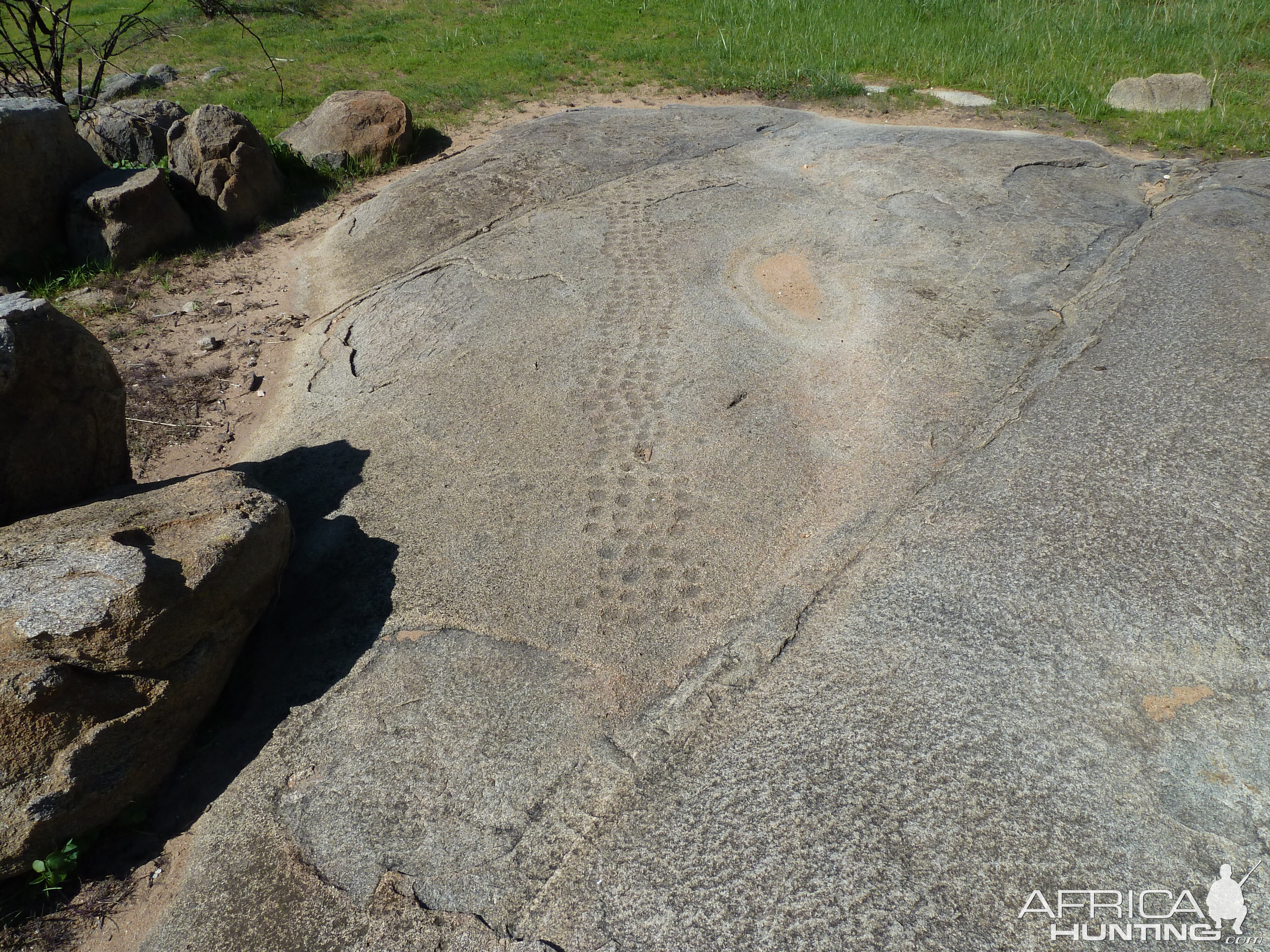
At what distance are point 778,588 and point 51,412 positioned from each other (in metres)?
2.82

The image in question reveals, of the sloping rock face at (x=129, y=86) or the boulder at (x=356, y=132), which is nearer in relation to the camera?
the boulder at (x=356, y=132)

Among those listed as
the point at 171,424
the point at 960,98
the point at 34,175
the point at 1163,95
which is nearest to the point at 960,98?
the point at 960,98

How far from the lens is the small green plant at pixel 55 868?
7.56 ft

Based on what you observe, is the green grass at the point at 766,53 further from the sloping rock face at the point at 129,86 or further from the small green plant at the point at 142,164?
the small green plant at the point at 142,164

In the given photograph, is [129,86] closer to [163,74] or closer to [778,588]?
[163,74]

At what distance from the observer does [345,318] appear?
5.26m

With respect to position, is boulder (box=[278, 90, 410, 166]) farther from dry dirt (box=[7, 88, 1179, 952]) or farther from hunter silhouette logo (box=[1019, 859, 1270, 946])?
hunter silhouette logo (box=[1019, 859, 1270, 946])

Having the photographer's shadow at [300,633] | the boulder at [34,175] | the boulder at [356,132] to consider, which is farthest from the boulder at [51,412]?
the boulder at [356,132]

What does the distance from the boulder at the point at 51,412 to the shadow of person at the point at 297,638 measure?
66 cm

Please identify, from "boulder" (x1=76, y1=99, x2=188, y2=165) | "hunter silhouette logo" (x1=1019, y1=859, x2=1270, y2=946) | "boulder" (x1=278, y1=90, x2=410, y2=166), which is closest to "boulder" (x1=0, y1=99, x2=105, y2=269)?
"boulder" (x1=76, y1=99, x2=188, y2=165)

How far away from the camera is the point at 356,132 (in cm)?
736

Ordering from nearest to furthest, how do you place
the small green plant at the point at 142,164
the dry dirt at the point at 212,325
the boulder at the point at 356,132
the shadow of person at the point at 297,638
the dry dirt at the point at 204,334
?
the dry dirt at the point at 204,334, the shadow of person at the point at 297,638, the dry dirt at the point at 212,325, the small green plant at the point at 142,164, the boulder at the point at 356,132

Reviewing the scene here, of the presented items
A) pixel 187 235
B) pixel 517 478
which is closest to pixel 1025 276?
pixel 517 478

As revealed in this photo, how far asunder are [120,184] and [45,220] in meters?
0.57
